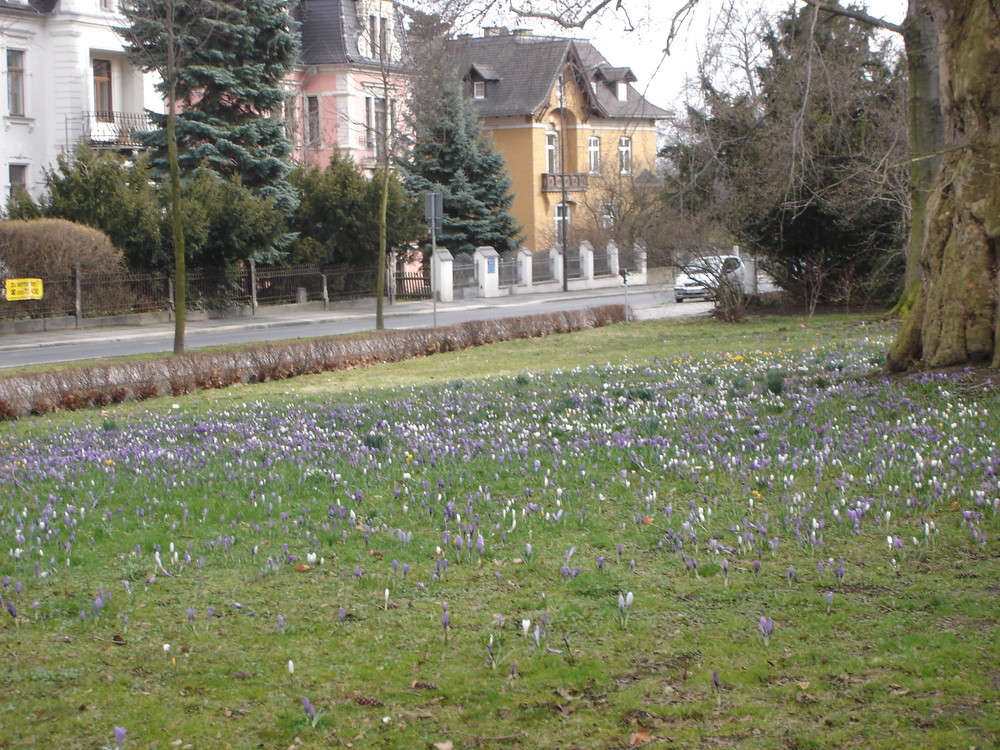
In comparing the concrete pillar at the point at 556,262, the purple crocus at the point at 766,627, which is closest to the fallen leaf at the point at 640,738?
the purple crocus at the point at 766,627

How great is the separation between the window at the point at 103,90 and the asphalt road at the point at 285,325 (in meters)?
11.5

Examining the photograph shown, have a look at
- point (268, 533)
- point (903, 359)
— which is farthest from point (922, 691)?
point (903, 359)

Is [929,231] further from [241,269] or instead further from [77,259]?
[241,269]

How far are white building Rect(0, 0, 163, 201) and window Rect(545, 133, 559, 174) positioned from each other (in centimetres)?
2845

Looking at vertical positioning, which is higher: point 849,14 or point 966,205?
point 849,14

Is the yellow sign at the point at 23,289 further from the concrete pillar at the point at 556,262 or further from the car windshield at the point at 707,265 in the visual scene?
the concrete pillar at the point at 556,262

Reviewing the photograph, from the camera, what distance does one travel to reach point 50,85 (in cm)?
4250

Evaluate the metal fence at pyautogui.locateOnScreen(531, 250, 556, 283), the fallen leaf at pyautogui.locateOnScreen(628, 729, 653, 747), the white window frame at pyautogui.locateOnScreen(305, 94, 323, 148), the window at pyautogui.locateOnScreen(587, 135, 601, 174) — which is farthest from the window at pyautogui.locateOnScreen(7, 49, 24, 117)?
the fallen leaf at pyautogui.locateOnScreen(628, 729, 653, 747)

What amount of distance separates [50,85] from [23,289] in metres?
15.2

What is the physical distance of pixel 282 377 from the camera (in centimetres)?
1903

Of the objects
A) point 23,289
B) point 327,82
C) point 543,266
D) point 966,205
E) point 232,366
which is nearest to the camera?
point 966,205

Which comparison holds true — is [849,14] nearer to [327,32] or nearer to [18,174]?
[18,174]

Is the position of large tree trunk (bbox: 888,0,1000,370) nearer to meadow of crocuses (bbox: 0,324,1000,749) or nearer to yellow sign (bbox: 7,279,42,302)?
meadow of crocuses (bbox: 0,324,1000,749)

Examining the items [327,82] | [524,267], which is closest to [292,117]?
[327,82]
